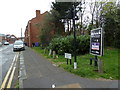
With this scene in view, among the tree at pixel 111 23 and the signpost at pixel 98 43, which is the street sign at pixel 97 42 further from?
the tree at pixel 111 23

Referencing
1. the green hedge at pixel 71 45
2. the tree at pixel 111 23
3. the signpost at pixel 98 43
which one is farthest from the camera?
the tree at pixel 111 23

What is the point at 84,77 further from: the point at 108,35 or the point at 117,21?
the point at 108,35

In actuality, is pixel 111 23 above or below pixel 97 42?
above

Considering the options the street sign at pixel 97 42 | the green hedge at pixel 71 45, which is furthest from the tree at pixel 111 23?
the street sign at pixel 97 42

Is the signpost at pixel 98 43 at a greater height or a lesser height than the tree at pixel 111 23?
lesser

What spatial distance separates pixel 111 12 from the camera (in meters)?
17.2

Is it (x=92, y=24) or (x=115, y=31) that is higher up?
(x=92, y=24)

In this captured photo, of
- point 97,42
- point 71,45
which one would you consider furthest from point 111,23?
point 97,42

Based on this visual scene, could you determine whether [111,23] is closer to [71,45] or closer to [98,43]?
[71,45]

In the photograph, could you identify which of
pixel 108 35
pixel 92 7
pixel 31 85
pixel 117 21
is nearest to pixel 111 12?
pixel 117 21

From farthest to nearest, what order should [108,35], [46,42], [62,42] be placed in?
[46,42], [108,35], [62,42]

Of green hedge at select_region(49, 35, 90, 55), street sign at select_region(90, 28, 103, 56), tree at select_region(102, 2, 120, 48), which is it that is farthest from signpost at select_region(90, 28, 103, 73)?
tree at select_region(102, 2, 120, 48)

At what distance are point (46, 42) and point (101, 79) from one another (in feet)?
59.2

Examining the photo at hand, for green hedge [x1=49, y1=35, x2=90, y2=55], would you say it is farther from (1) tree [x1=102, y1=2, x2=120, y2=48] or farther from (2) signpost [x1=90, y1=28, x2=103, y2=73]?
(2) signpost [x1=90, y1=28, x2=103, y2=73]
